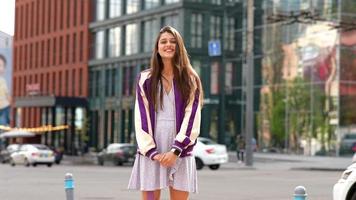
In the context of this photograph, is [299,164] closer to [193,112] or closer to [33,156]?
Answer: [33,156]

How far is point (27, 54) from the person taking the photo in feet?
252

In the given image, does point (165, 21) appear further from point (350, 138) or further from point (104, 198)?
point (104, 198)

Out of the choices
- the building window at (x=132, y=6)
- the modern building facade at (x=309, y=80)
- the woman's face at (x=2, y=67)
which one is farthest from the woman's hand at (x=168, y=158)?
the building window at (x=132, y=6)

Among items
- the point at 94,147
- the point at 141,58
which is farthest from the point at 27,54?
the point at 141,58

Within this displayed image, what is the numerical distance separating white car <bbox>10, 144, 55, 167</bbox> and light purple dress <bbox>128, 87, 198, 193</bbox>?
34.1 meters

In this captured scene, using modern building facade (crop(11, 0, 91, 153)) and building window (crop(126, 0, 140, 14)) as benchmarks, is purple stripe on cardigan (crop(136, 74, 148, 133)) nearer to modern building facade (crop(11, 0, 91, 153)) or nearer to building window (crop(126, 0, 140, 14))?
building window (crop(126, 0, 140, 14))

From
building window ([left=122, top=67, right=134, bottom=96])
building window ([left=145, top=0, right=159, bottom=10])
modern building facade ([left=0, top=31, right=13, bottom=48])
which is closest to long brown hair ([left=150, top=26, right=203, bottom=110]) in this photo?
modern building facade ([left=0, top=31, right=13, bottom=48])

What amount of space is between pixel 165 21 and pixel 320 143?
16694 millimetres

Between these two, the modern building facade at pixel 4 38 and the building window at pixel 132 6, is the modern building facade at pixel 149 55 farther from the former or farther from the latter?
the modern building facade at pixel 4 38

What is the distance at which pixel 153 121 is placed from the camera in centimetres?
602

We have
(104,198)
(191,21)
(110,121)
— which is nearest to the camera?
(104,198)

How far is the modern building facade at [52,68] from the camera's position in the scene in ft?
216

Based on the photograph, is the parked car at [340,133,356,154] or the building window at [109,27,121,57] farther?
the building window at [109,27,121,57]

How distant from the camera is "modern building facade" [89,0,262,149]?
179 ft
